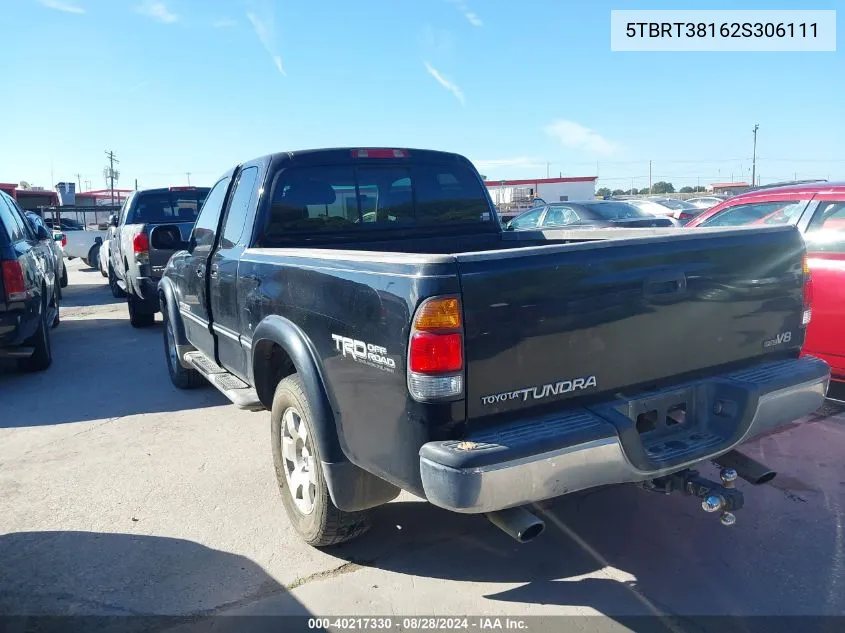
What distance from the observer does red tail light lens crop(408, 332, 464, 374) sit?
2.49 metres

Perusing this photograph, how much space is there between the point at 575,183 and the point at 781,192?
138ft

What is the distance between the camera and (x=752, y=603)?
2.96 metres

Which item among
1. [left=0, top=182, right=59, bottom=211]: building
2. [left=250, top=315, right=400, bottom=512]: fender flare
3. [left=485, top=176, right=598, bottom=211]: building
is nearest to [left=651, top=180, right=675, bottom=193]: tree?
[left=485, top=176, right=598, bottom=211]: building

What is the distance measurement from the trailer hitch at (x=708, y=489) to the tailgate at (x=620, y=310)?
467 mm

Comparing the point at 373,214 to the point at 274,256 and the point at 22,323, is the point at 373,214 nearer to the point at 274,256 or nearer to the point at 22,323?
the point at 274,256

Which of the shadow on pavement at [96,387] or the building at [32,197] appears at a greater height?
the building at [32,197]

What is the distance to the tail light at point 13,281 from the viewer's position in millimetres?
6496

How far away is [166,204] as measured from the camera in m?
11.1

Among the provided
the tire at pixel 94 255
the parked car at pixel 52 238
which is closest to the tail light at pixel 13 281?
the parked car at pixel 52 238

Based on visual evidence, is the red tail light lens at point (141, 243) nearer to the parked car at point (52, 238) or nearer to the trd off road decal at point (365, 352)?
the parked car at point (52, 238)

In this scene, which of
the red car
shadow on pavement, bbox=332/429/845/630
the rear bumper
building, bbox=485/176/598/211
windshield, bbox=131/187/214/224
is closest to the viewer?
the rear bumper

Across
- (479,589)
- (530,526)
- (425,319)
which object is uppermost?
(425,319)

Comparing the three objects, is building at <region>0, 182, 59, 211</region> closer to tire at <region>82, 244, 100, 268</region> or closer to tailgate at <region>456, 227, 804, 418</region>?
tire at <region>82, 244, 100, 268</region>

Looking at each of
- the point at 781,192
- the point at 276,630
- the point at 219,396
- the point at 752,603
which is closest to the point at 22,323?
the point at 219,396
